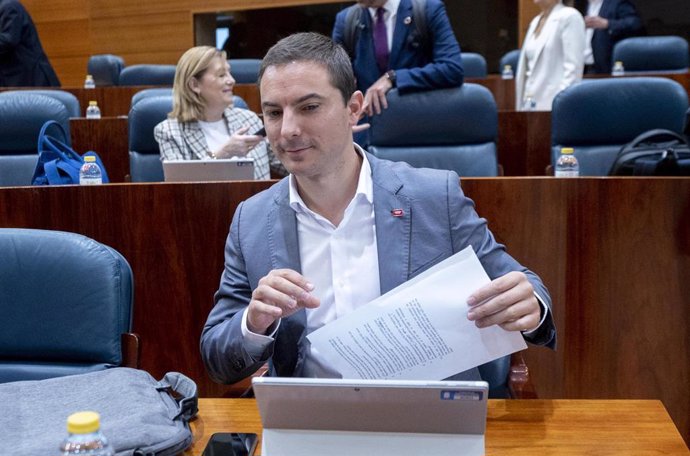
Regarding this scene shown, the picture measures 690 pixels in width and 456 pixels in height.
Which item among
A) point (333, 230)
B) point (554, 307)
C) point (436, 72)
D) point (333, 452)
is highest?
point (436, 72)

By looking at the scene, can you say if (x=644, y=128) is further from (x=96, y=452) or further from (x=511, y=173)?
(x=96, y=452)

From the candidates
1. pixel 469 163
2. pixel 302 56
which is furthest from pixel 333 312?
pixel 469 163

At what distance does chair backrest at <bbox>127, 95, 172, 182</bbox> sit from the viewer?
403 centimetres

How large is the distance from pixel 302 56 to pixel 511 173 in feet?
8.47

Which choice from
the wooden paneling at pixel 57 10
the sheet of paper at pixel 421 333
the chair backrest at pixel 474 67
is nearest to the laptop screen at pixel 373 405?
the sheet of paper at pixel 421 333

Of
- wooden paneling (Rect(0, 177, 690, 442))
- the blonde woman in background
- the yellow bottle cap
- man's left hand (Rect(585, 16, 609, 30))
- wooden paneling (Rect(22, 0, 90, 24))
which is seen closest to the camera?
the yellow bottle cap

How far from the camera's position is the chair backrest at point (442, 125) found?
143 inches

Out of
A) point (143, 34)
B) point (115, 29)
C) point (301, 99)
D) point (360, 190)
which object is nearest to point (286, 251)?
point (360, 190)

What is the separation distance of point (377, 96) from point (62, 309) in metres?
2.18

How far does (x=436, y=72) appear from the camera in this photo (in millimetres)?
3621

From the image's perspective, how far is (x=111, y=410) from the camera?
4.15 ft

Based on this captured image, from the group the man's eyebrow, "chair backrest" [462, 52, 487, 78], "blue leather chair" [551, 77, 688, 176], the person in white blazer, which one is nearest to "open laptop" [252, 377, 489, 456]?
the man's eyebrow

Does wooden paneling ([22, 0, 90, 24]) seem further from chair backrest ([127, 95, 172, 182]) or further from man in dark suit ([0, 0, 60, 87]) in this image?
chair backrest ([127, 95, 172, 182])

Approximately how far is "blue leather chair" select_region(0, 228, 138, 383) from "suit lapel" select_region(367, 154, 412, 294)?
0.47 meters
